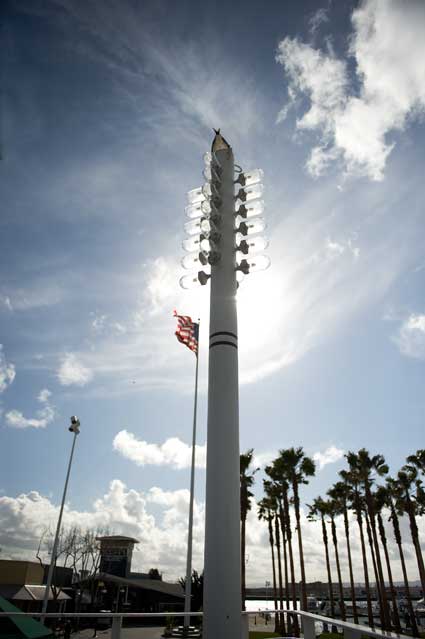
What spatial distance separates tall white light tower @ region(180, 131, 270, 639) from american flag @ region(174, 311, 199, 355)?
569 inches

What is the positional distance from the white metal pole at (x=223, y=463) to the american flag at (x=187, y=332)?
1511cm

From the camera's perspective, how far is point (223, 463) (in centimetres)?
Answer: 615

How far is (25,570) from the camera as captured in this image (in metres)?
44.2

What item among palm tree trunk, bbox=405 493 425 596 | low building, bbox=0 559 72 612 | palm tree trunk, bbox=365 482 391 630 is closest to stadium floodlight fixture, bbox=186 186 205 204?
palm tree trunk, bbox=365 482 391 630

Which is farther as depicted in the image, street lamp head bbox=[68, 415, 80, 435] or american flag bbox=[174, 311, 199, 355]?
street lamp head bbox=[68, 415, 80, 435]

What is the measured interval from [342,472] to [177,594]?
3228 cm

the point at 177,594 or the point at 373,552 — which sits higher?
the point at 373,552

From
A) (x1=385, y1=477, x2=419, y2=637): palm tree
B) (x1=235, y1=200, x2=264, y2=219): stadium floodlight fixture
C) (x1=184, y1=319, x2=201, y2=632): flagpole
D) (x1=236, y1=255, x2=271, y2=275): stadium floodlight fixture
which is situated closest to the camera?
Result: (x1=236, y1=255, x2=271, y2=275): stadium floodlight fixture

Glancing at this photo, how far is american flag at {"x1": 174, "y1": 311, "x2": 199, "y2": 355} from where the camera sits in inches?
899

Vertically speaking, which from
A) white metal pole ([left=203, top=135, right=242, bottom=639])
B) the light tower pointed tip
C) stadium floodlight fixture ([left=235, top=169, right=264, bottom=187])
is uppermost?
the light tower pointed tip

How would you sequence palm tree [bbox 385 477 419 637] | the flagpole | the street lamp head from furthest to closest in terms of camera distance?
palm tree [bbox 385 477 419 637] → the street lamp head → the flagpole

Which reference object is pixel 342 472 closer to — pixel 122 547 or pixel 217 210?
pixel 122 547

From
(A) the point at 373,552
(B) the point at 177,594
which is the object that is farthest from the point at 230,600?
(B) the point at 177,594

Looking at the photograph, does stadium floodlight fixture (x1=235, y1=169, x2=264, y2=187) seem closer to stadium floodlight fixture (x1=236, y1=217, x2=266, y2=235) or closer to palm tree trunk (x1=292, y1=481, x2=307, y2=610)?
stadium floodlight fixture (x1=236, y1=217, x2=266, y2=235)
